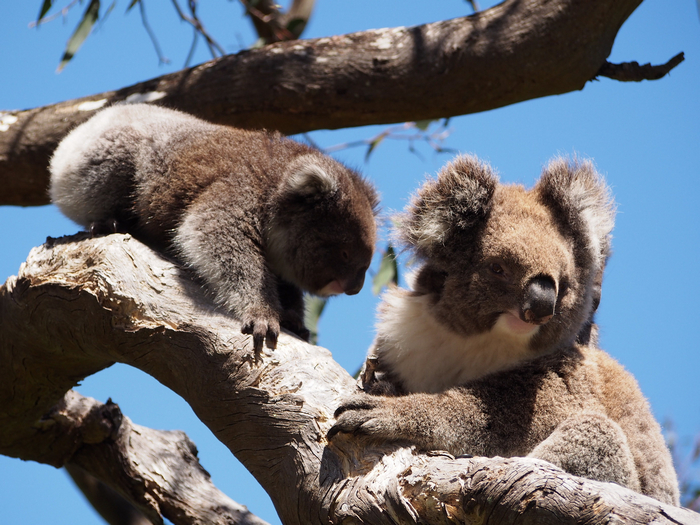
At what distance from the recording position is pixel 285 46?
147 inches

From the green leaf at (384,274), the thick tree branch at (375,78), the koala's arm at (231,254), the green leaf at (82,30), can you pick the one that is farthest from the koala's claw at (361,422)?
the green leaf at (82,30)

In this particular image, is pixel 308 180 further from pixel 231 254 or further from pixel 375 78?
pixel 375 78

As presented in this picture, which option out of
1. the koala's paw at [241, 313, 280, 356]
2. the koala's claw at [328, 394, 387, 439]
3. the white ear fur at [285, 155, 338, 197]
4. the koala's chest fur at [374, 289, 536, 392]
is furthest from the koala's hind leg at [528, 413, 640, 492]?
the white ear fur at [285, 155, 338, 197]

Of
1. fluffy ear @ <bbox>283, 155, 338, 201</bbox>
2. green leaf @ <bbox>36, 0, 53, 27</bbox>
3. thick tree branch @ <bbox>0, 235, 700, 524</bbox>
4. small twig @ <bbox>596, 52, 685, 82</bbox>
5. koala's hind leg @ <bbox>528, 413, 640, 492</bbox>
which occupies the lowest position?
thick tree branch @ <bbox>0, 235, 700, 524</bbox>

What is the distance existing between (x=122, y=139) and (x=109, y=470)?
5.47 ft

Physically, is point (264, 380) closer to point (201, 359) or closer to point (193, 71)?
point (201, 359)

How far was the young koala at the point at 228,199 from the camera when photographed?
270 cm

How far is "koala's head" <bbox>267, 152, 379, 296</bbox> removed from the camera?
287 centimetres

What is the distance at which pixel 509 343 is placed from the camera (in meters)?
2.19

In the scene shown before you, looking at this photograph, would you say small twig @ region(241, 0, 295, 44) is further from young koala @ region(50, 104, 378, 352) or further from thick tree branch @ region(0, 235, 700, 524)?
thick tree branch @ region(0, 235, 700, 524)

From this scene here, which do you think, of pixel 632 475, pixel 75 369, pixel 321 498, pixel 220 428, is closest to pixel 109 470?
pixel 75 369

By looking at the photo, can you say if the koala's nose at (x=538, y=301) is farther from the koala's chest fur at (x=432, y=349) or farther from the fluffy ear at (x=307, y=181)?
the fluffy ear at (x=307, y=181)

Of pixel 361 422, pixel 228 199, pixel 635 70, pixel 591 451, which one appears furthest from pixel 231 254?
pixel 635 70

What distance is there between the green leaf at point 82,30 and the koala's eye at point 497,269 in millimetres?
3302
